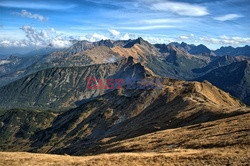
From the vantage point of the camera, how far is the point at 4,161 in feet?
213

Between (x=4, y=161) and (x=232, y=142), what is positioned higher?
(x=232, y=142)

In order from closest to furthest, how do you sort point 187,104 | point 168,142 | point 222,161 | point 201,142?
1. point 222,161
2. point 201,142
3. point 168,142
4. point 187,104

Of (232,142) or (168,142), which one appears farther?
(168,142)

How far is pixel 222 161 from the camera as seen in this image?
1849 inches

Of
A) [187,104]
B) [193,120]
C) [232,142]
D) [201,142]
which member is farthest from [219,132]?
[187,104]

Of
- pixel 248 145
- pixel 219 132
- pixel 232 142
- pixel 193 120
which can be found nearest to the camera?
pixel 248 145

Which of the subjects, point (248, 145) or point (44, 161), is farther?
point (44, 161)

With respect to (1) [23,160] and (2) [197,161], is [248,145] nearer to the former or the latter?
(2) [197,161]

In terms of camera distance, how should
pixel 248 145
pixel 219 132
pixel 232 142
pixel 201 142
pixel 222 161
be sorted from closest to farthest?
pixel 222 161 → pixel 248 145 → pixel 232 142 → pixel 201 142 → pixel 219 132

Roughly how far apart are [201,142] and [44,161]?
40.1 m

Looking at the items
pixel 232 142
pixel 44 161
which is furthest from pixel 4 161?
pixel 232 142

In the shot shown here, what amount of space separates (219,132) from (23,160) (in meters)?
56.6

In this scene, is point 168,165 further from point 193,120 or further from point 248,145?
point 193,120

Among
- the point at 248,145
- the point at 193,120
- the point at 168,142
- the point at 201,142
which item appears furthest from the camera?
the point at 193,120
